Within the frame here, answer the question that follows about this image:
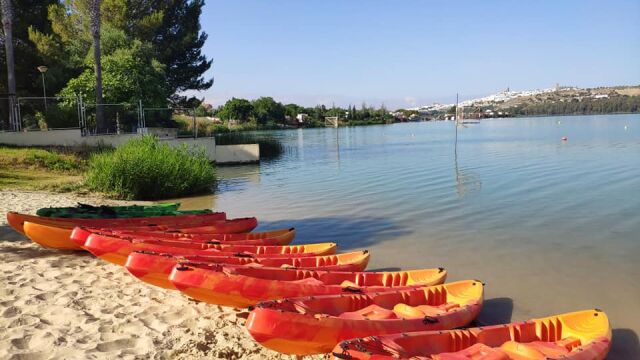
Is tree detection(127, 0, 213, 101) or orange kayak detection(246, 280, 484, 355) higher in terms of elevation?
tree detection(127, 0, 213, 101)

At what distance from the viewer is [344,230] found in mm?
11539

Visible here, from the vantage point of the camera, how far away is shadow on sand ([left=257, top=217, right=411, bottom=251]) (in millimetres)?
10516

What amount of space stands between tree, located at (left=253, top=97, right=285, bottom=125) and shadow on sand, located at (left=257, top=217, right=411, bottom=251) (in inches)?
3600

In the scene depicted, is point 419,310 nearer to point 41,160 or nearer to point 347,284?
point 347,284

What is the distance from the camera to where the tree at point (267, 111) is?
104312 millimetres

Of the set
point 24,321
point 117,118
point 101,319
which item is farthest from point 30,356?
point 117,118

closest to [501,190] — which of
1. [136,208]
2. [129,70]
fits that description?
[136,208]

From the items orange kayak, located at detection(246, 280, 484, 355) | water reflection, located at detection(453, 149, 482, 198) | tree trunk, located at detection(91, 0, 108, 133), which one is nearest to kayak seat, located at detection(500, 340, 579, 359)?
orange kayak, located at detection(246, 280, 484, 355)

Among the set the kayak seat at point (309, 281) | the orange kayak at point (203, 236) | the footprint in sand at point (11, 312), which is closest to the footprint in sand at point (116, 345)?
the footprint in sand at point (11, 312)

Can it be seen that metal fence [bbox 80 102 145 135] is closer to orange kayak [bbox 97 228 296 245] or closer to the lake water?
the lake water

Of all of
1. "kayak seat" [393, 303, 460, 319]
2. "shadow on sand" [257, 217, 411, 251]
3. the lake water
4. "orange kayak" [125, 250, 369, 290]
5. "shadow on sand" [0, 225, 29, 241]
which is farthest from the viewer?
"shadow on sand" [257, 217, 411, 251]

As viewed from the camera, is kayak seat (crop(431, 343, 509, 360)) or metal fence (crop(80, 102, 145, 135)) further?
metal fence (crop(80, 102, 145, 135))

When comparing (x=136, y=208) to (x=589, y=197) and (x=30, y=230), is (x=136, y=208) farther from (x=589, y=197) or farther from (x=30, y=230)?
(x=589, y=197)

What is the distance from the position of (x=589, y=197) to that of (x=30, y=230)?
14380 mm
